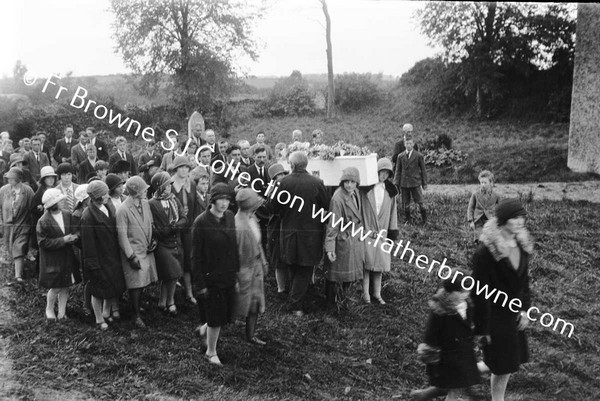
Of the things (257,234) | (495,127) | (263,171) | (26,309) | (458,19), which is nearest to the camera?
(257,234)

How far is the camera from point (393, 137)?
16.3 meters

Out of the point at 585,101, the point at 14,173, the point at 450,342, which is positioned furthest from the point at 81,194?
the point at 585,101

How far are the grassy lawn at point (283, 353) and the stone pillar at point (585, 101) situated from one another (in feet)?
18.3

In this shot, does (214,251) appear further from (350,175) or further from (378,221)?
(378,221)

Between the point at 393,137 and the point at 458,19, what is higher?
the point at 458,19

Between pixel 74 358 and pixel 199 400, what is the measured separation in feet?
4.20

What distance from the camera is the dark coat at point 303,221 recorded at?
6551 millimetres

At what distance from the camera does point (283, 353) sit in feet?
18.4

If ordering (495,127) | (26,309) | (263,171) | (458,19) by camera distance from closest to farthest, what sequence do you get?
(26,309), (263,171), (458,19), (495,127)

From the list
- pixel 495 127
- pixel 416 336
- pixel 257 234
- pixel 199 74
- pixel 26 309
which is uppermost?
pixel 199 74

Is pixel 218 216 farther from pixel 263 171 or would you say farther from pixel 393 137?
pixel 393 137

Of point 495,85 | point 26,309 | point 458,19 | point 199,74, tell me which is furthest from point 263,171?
point 495,85

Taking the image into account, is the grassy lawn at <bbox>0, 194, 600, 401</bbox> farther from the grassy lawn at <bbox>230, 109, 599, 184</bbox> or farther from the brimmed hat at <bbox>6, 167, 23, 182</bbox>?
the grassy lawn at <bbox>230, 109, 599, 184</bbox>

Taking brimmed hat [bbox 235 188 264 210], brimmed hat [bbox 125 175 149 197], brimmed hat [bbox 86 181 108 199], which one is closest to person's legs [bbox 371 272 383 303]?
brimmed hat [bbox 235 188 264 210]
